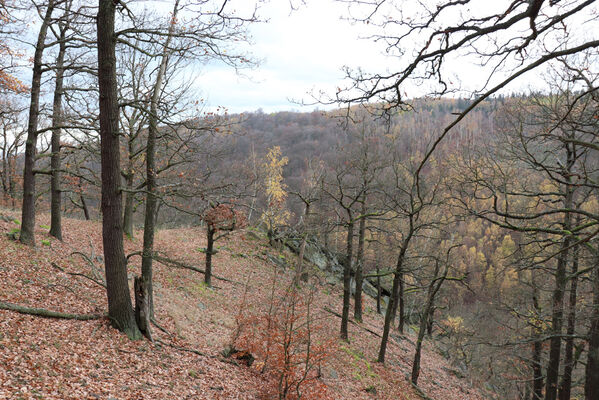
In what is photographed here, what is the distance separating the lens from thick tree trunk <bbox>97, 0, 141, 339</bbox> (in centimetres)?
611

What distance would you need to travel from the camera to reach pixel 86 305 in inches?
299

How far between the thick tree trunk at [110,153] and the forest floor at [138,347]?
114cm

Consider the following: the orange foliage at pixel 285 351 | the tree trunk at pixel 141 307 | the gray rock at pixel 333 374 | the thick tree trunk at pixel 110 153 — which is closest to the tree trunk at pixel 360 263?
the gray rock at pixel 333 374

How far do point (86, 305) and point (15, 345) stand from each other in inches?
94.9

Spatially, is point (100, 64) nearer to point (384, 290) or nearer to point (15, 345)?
point (15, 345)

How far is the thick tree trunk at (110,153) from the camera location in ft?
20.1

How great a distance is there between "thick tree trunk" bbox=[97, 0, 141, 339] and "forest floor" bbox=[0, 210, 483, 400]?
1140 millimetres

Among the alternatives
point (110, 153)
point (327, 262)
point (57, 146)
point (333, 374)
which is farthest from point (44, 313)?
point (327, 262)

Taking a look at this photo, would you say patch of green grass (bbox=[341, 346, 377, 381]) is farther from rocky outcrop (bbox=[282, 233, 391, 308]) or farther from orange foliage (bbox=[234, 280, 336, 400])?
rocky outcrop (bbox=[282, 233, 391, 308])

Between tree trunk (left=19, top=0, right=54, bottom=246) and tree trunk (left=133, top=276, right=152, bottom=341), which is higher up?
tree trunk (left=19, top=0, right=54, bottom=246)

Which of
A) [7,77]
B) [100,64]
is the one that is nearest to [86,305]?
[100,64]

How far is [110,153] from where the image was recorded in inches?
247

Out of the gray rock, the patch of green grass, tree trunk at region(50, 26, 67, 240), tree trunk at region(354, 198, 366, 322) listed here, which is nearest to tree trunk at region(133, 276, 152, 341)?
tree trunk at region(50, 26, 67, 240)

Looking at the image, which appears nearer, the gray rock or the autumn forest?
the autumn forest
